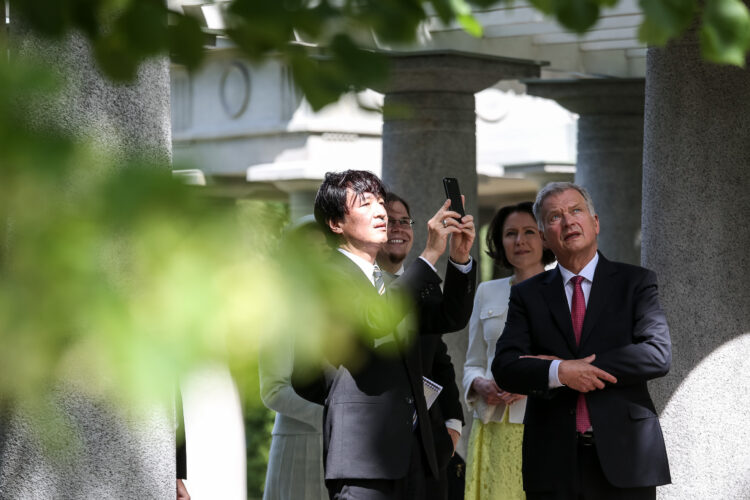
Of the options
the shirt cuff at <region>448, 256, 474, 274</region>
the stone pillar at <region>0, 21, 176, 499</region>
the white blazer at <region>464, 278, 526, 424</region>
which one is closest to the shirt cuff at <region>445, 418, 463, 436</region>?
the white blazer at <region>464, 278, 526, 424</region>

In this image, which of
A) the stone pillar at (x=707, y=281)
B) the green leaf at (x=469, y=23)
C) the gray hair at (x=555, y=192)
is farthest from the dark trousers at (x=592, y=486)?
the green leaf at (x=469, y=23)

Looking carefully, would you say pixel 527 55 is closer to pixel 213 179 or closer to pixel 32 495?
pixel 32 495

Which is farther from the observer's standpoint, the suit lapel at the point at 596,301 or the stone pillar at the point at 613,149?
the stone pillar at the point at 613,149

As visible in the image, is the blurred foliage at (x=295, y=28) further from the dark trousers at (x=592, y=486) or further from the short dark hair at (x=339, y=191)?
the dark trousers at (x=592, y=486)

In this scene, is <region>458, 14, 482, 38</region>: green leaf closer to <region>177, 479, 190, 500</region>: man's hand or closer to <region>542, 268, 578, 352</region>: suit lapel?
<region>542, 268, 578, 352</region>: suit lapel

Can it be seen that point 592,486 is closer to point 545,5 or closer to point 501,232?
point 501,232

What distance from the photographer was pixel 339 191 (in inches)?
265

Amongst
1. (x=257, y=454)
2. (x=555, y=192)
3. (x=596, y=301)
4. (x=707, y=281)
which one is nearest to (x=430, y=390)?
(x=596, y=301)

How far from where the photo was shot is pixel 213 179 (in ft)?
5.85

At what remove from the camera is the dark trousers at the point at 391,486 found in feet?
20.5

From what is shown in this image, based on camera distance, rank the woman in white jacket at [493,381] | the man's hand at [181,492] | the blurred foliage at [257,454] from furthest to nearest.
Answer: the blurred foliage at [257,454] → the woman in white jacket at [493,381] → the man's hand at [181,492]

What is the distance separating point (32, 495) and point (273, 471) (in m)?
2.71

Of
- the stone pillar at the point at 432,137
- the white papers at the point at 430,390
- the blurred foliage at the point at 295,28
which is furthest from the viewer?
the stone pillar at the point at 432,137

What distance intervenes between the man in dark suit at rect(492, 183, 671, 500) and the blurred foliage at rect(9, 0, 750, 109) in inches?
172
